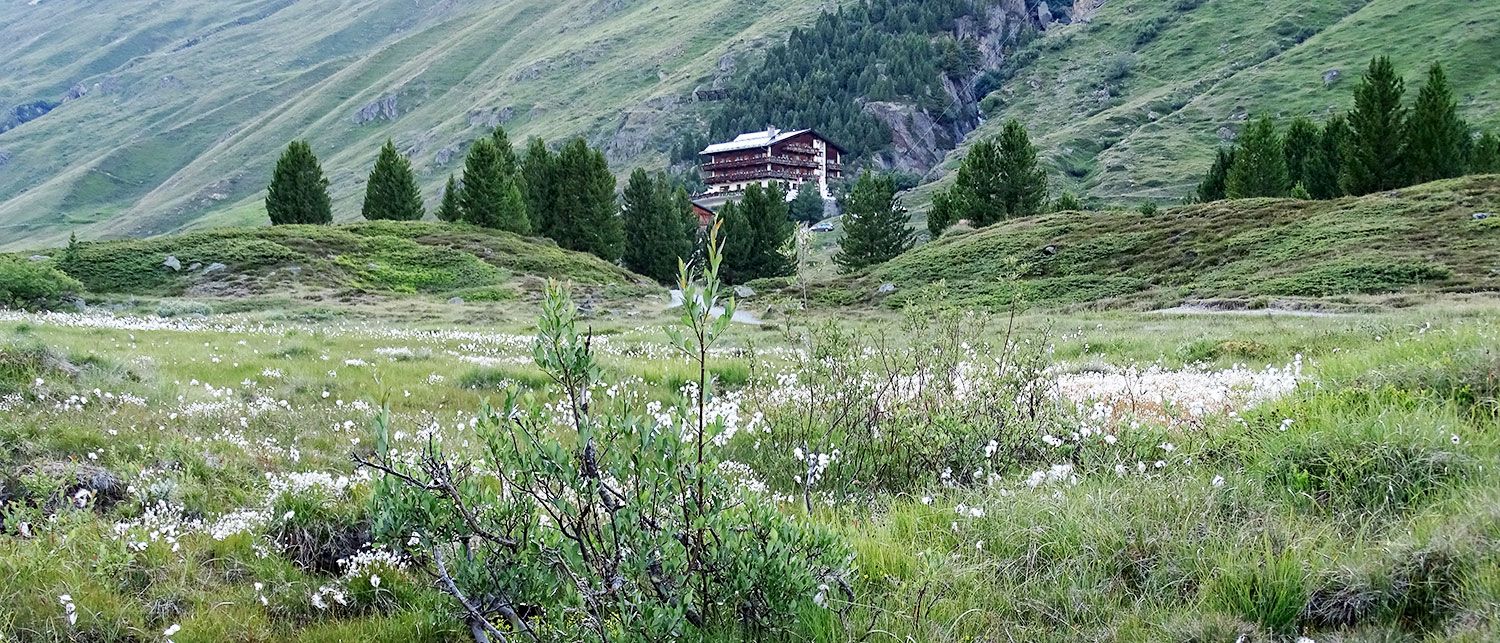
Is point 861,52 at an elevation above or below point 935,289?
above

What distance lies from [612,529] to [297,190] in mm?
65618

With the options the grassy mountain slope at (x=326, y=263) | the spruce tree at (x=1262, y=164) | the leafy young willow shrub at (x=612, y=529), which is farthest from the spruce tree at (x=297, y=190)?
the spruce tree at (x=1262, y=164)

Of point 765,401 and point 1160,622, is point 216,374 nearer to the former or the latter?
point 765,401

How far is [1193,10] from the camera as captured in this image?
175 metres

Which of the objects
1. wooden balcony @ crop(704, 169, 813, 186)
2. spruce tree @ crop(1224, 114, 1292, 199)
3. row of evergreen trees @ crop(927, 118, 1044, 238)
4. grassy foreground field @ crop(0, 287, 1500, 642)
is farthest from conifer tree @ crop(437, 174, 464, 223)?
wooden balcony @ crop(704, 169, 813, 186)

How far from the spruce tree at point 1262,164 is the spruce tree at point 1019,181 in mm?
13927

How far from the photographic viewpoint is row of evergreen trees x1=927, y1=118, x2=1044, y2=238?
56594 millimetres

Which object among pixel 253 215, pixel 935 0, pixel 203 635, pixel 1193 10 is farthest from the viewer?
pixel 935 0

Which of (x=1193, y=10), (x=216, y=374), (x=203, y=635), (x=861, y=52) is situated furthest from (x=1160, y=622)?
(x=1193, y=10)

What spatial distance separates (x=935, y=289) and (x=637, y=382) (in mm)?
4156

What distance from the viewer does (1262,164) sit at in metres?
55.1

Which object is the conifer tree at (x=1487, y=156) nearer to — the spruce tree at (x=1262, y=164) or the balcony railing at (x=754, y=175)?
the spruce tree at (x=1262, y=164)

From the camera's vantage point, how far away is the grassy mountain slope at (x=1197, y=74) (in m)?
113

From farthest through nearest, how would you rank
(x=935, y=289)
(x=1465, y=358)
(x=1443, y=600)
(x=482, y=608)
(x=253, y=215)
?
(x=253, y=215) → (x=935, y=289) → (x=1465, y=358) → (x=482, y=608) → (x=1443, y=600)
